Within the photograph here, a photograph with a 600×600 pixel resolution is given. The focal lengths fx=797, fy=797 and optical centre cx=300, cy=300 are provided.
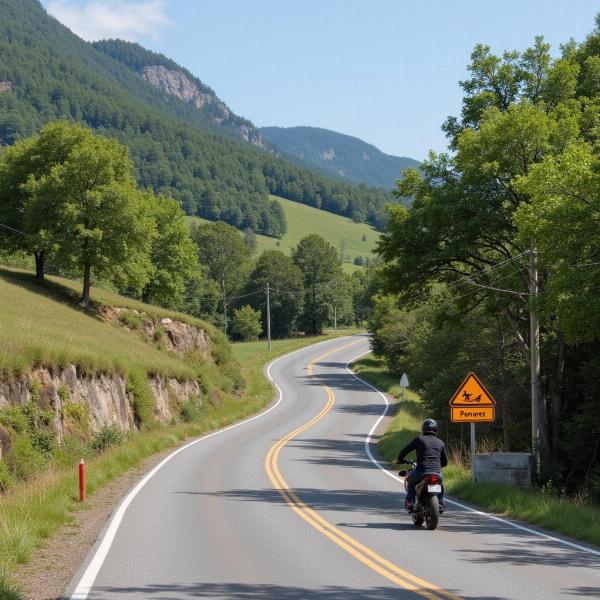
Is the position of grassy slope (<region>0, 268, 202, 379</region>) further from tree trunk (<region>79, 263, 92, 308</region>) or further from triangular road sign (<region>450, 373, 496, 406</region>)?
triangular road sign (<region>450, 373, 496, 406</region>)

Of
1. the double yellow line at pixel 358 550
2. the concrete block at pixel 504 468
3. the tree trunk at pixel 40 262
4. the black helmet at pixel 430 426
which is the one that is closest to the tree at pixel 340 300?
the tree trunk at pixel 40 262

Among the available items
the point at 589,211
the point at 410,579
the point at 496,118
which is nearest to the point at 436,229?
the point at 496,118

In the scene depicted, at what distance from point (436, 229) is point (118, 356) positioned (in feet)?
52.6

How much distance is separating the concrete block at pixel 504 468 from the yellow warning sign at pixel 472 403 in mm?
955

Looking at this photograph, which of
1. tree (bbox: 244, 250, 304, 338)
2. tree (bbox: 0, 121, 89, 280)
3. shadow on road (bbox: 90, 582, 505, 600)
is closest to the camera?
shadow on road (bbox: 90, 582, 505, 600)

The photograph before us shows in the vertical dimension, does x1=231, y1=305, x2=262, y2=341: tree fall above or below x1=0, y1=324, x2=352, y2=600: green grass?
above

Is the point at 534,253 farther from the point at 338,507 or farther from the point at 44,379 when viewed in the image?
the point at 44,379

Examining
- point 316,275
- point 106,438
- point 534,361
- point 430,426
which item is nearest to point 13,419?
point 106,438

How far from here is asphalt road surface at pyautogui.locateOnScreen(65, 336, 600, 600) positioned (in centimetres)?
873

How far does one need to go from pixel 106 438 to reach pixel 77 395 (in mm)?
1840

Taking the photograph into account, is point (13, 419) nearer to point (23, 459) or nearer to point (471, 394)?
point (23, 459)

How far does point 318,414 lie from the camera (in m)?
52.7

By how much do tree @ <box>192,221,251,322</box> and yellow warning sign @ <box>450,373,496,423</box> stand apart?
104 meters

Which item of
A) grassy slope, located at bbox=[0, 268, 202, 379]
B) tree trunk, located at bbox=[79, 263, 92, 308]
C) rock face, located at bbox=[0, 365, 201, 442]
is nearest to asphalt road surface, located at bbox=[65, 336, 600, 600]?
rock face, located at bbox=[0, 365, 201, 442]
